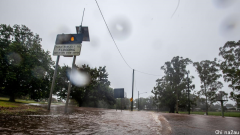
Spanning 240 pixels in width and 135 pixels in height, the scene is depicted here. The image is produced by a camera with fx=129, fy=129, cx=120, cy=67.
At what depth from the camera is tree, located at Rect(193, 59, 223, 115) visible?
3634 centimetres

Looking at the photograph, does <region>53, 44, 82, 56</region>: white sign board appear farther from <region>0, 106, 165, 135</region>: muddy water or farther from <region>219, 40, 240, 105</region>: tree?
<region>219, 40, 240, 105</region>: tree

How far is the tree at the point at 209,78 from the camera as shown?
36.3 m

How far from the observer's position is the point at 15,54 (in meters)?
17.1

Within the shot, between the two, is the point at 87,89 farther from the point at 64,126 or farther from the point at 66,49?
the point at 64,126

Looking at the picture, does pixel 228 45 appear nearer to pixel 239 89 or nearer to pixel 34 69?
pixel 239 89

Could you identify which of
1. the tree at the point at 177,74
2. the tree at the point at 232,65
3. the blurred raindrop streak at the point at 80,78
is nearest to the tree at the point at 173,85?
the tree at the point at 177,74

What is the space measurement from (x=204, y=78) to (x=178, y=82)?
757 cm

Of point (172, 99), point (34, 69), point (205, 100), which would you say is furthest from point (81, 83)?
point (205, 100)

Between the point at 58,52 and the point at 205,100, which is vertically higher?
the point at 58,52

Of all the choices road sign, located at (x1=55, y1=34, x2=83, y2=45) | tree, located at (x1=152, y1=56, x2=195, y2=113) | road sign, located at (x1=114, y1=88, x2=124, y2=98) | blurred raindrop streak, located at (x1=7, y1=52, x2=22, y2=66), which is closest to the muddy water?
road sign, located at (x1=55, y1=34, x2=83, y2=45)

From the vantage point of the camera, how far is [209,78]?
37219 millimetres

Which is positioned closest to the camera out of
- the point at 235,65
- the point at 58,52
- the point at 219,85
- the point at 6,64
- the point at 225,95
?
the point at 58,52

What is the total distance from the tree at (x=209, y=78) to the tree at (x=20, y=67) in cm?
3991

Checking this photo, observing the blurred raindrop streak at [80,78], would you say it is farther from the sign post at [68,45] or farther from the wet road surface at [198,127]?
the wet road surface at [198,127]
